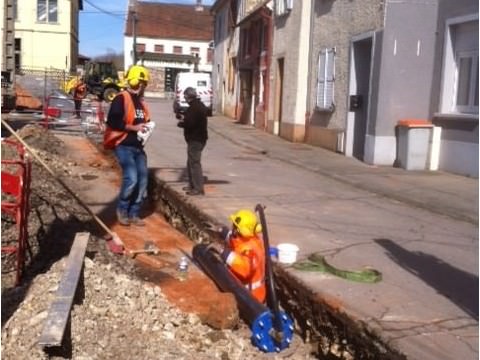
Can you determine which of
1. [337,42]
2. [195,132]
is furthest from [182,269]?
[337,42]

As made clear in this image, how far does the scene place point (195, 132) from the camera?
905 centimetres

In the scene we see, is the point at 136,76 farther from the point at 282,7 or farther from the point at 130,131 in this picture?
the point at 282,7

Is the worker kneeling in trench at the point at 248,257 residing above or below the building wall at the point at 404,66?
below

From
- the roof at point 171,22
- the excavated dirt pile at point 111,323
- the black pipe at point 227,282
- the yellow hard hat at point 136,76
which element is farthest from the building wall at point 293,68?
the roof at point 171,22

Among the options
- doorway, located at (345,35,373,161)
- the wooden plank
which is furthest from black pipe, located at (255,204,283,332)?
doorway, located at (345,35,373,161)

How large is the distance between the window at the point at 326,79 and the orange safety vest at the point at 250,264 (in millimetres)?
11392

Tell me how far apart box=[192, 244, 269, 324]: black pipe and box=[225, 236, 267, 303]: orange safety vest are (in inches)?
3.1

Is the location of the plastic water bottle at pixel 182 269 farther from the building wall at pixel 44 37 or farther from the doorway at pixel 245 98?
the building wall at pixel 44 37

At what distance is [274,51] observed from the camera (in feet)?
74.2

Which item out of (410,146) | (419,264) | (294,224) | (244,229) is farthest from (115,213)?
(410,146)

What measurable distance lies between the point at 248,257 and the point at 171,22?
2760 inches

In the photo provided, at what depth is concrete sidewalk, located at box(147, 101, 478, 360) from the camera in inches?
175

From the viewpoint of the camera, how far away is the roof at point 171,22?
235ft

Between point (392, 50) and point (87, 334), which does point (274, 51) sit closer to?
point (392, 50)
